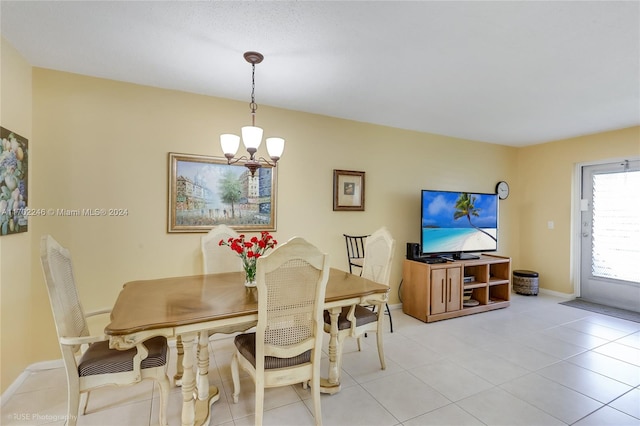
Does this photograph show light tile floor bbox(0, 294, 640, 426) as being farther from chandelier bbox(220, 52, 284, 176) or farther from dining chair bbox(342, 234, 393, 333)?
chandelier bbox(220, 52, 284, 176)

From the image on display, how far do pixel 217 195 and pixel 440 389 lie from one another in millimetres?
2618

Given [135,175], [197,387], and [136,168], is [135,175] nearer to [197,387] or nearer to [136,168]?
[136,168]

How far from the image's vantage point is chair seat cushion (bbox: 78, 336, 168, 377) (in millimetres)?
1627

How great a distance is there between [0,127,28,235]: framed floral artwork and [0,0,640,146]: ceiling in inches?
27.8

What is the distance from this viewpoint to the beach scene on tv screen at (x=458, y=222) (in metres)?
3.98

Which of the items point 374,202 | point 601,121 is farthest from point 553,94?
point 374,202

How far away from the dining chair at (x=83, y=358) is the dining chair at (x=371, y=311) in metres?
1.15

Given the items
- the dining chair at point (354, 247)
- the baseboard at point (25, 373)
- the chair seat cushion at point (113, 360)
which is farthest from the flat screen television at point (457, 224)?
the baseboard at point (25, 373)

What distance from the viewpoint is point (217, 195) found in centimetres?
310

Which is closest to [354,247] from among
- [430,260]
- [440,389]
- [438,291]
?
[430,260]

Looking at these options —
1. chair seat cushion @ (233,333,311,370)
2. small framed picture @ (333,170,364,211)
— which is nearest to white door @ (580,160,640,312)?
small framed picture @ (333,170,364,211)

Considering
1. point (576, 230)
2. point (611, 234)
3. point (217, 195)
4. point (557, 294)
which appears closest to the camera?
point (217, 195)

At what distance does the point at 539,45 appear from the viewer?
6.91 ft

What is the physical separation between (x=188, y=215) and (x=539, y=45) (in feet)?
10.5
